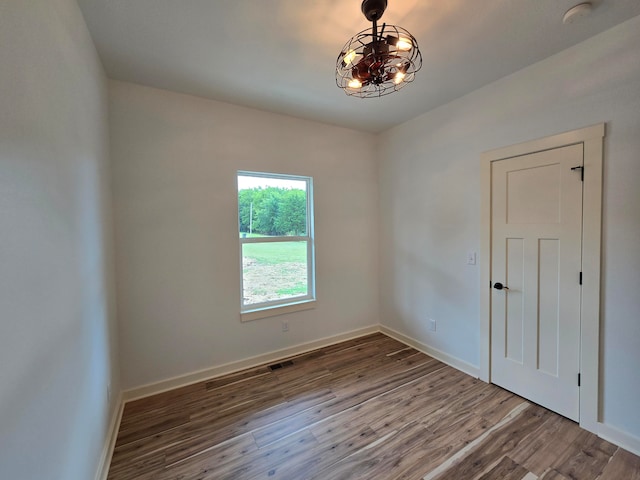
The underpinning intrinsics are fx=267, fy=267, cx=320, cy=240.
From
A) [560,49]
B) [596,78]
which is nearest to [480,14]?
[560,49]

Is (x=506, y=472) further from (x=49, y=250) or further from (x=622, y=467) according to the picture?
(x=49, y=250)

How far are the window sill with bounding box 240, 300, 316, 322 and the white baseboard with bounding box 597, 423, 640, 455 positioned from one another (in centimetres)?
251

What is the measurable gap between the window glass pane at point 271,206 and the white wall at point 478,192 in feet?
3.90

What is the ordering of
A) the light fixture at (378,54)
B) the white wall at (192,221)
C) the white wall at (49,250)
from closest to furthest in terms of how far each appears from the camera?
the white wall at (49,250), the light fixture at (378,54), the white wall at (192,221)

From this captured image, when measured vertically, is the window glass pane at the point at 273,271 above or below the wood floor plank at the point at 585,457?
above

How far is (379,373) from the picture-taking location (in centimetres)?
270

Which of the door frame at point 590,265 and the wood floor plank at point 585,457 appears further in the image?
the door frame at point 590,265

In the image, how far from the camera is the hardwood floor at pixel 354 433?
1635 millimetres

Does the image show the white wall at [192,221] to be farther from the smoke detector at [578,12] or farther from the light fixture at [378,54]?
the smoke detector at [578,12]

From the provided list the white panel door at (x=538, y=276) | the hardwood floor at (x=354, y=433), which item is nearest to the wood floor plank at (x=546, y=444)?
the hardwood floor at (x=354, y=433)

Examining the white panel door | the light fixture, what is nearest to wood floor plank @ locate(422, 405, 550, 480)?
the white panel door

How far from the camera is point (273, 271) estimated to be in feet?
10.1

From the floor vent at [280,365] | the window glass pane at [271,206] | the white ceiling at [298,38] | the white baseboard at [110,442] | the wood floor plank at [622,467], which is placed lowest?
the wood floor plank at [622,467]

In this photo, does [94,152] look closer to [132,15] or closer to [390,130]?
[132,15]
